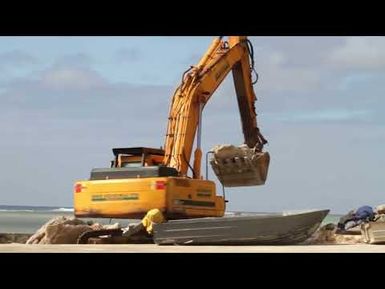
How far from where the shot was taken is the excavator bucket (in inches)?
598

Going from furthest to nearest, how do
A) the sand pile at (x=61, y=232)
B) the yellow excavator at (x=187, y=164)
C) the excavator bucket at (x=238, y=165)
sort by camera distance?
the excavator bucket at (x=238, y=165) < the sand pile at (x=61, y=232) < the yellow excavator at (x=187, y=164)

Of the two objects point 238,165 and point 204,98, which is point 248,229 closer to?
point 238,165

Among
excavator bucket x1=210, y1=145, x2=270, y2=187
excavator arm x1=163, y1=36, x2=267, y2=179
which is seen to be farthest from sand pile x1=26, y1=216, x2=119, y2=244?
excavator bucket x1=210, y1=145, x2=270, y2=187

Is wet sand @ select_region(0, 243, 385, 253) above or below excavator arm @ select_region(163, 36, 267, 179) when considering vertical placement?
below

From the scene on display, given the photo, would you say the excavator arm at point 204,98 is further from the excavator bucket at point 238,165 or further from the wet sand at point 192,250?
the wet sand at point 192,250

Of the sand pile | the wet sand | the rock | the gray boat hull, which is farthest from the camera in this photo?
the sand pile

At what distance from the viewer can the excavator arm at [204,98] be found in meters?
14.9

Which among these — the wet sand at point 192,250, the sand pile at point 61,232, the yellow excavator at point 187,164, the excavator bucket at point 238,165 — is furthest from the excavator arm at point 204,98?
the wet sand at point 192,250

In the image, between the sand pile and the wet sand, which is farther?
the sand pile

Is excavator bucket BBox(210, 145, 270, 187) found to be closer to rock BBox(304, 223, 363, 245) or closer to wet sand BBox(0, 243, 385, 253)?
rock BBox(304, 223, 363, 245)

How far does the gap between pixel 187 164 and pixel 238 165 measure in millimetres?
1151
